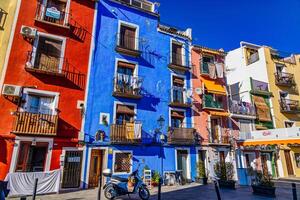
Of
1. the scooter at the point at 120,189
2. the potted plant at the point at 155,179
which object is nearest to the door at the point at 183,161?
the potted plant at the point at 155,179

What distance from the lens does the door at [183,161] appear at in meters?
17.3

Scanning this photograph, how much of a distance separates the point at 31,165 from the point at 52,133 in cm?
221

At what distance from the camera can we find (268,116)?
2364 cm

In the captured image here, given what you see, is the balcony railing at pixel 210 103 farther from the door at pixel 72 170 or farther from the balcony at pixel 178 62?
the door at pixel 72 170

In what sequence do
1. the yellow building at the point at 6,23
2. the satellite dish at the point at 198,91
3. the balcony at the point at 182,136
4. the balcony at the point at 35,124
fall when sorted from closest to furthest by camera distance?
the balcony at the point at 35,124 → the yellow building at the point at 6,23 → the balcony at the point at 182,136 → the satellite dish at the point at 198,91

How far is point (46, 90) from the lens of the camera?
13.6 m

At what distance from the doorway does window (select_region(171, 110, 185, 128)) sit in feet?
7.15

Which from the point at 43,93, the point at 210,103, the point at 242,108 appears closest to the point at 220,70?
the point at 210,103

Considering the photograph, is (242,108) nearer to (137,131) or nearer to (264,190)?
(264,190)

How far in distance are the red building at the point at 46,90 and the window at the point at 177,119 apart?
25.4 ft

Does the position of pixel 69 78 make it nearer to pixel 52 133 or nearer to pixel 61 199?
pixel 52 133

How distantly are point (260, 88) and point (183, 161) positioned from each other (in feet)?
45.6

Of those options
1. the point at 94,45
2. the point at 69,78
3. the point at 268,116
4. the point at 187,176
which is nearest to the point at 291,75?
the point at 268,116

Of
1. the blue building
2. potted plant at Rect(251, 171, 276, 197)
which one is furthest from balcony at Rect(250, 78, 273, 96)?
potted plant at Rect(251, 171, 276, 197)
